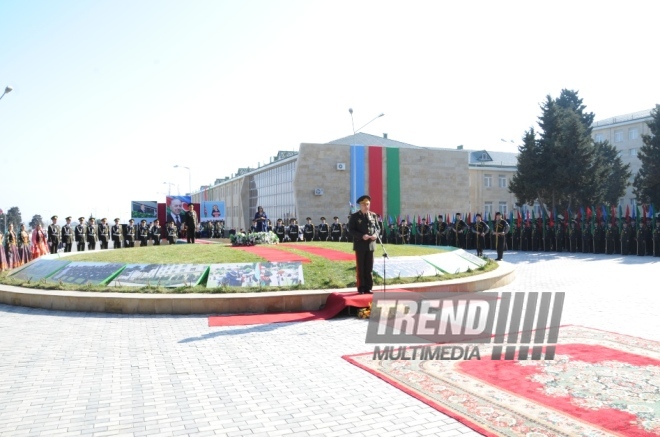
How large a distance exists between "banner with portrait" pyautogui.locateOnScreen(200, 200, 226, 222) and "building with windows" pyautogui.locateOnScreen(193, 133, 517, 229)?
23.6 feet

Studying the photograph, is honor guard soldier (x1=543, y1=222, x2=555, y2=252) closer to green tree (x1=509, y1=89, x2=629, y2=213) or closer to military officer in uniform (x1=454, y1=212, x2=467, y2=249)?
military officer in uniform (x1=454, y1=212, x2=467, y2=249)

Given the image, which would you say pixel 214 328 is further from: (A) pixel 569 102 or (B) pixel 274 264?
(A) pixel 569 102

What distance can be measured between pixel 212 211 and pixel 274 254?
19575mm

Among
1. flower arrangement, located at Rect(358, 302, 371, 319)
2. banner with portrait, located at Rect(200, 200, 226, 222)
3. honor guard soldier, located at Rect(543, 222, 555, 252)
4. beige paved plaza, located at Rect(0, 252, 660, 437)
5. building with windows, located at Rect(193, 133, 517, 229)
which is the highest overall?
building with windows, located at Rect(193, 133, 517, 229)

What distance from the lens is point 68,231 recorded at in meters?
20.1

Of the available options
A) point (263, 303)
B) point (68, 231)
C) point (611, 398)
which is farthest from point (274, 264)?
point (68, 231)

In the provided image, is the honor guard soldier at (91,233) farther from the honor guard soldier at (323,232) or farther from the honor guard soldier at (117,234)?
the honor guard soldier at (323,232)

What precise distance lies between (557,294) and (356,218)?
4309 millimetres

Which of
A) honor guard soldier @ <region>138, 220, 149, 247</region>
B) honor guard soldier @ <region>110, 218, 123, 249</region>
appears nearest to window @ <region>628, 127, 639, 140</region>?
honor guard soldier @ <region>138, 220, 149, 247</region>

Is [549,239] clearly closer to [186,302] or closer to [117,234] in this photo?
[186,302]

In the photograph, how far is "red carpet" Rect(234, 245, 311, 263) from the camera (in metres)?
11.1

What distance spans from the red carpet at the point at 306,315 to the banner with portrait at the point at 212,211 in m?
22.4

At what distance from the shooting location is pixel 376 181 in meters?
39.0

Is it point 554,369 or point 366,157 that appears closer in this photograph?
point 554,369
